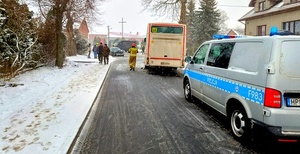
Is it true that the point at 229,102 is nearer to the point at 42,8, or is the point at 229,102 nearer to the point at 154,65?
the point at 154,65

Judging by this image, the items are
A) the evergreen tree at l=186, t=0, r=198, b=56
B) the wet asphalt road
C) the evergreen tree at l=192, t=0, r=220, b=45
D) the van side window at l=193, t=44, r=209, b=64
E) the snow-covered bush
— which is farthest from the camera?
the evergreen tree at l=186, t=0, r=198, b=56

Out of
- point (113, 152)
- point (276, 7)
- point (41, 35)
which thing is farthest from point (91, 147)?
point (276, 7)

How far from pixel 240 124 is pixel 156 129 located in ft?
5.55

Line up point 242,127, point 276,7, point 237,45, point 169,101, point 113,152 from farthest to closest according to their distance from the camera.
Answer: point 276,7
point 169,101
point 237,45
point 242,127
point 113,152

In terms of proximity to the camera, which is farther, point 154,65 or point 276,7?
point 276,7

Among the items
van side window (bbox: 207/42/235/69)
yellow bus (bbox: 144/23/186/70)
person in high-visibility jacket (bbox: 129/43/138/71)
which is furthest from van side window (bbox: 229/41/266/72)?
person in high-visibility jacket (bbox: 129/43/138/71)

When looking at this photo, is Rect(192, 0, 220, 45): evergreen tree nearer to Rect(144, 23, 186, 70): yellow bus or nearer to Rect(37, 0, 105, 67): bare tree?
Rect(37, 0, 105, 67): bare tree

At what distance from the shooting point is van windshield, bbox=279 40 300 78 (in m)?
4.21

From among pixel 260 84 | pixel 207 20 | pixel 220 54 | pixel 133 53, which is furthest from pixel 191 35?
pixel 260 84

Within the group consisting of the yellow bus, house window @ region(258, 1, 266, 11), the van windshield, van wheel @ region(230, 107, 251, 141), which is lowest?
van wheel @ region(230, 107, 251, 141)

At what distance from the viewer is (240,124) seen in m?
5.17

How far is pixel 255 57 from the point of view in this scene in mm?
4777

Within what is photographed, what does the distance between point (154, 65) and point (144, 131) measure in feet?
35.8

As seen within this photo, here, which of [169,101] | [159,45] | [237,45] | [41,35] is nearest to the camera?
[237,45]
